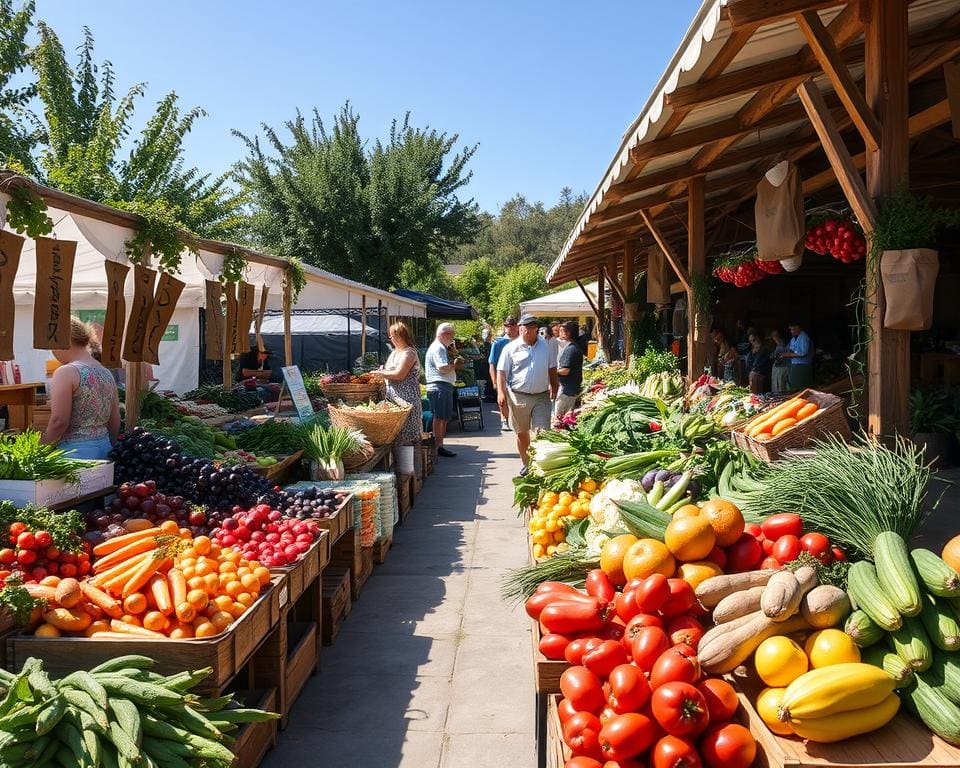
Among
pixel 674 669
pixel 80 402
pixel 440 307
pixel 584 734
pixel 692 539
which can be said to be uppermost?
pixel 440 307

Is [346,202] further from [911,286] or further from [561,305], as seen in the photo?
[911,286]

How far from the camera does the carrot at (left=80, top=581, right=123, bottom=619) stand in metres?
3.20

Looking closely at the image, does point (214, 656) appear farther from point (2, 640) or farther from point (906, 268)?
point (906, 268)

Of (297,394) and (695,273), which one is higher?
(695,273)

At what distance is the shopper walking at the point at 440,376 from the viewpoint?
34.9 ft

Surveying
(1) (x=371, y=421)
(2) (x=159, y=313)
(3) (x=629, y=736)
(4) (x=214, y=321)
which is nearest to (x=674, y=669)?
(3) (x=629, y=736)

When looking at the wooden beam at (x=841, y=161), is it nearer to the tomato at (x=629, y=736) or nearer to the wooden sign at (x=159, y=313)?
the tomato at (x=629, y=736)

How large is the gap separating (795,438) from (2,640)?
3.61 m

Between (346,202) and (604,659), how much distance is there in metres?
27.1

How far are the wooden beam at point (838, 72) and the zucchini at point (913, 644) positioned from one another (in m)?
2.77

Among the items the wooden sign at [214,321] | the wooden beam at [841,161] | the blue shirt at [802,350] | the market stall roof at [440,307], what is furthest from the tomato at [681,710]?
the market stall roof at [440,307]

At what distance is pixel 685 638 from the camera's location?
2463 millimetres

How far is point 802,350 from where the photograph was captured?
41.1ft

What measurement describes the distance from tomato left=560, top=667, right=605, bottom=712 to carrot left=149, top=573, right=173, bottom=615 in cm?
166
